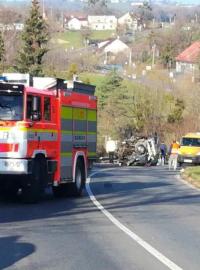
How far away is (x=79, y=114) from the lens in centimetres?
2230

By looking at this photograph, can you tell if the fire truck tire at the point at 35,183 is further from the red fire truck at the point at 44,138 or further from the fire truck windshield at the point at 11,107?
the fire truck windshield at the point at 11,107

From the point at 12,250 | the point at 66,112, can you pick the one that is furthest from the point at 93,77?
the point at 12,250

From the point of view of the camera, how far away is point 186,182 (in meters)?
31.7

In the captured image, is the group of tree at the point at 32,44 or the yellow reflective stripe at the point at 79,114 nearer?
the yellow reflective stripe at the point at 79,114

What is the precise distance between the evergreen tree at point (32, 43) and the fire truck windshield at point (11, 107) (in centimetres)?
4581

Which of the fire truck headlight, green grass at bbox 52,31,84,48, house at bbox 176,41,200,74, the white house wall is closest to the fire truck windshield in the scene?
the fire truck headlight

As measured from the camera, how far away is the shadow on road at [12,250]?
1090 centimetres

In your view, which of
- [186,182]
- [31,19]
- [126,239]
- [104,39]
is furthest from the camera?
[104,39]

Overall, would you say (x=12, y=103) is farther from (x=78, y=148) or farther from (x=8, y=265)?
(x=8, y=265)

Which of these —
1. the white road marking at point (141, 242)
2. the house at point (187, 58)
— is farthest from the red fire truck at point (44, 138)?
the house at point (187, 58)

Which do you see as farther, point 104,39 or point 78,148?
point 104,39

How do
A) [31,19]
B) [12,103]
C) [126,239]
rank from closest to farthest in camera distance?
Answer: [126,239] < [12,103] < [31,19]

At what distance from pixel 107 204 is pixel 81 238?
6.56m

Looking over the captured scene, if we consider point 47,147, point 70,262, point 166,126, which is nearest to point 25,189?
point 47,147
